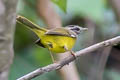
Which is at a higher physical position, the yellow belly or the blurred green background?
the yellow belly

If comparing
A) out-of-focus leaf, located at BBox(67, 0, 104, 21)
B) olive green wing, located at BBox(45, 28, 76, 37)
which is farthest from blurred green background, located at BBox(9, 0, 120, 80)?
olive green wing, located at BBox(45, 28, 76, 37)

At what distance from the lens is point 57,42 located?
148 centimetres

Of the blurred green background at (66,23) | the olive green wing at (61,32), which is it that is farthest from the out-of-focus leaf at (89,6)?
the olive green wing at (61,32)

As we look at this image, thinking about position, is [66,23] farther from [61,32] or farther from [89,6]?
[61,32]

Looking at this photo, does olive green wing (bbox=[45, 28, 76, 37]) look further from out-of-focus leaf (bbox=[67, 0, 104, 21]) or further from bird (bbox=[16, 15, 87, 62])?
out-of-focus leaf (bbox=[67, 0, 104, 21])

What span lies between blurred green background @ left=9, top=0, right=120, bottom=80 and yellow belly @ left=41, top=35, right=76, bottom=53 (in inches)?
14.7

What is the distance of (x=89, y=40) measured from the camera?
2.71 m

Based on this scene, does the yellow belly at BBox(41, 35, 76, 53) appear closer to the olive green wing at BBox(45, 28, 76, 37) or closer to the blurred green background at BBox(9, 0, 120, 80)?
the olive green wing at BBox(45, 28, 76, 37)

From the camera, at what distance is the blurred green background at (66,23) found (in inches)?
84.0

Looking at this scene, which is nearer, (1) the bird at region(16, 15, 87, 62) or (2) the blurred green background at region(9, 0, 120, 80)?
(1) the bird at region(16, 15, 87, 62)

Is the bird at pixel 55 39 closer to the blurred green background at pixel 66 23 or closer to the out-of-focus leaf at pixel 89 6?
the blurred green background at pixel 66 23

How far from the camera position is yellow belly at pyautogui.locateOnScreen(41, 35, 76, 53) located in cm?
143

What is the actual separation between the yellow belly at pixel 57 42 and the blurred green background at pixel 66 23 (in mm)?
373

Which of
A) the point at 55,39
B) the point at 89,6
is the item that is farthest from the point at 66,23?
the point at 55,39
